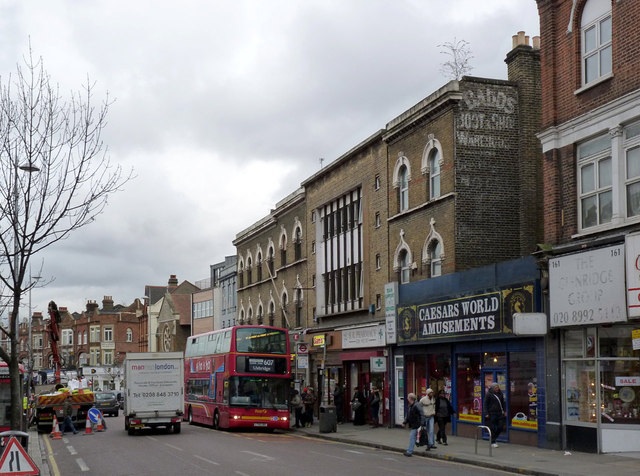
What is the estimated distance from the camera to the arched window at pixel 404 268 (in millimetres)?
33281

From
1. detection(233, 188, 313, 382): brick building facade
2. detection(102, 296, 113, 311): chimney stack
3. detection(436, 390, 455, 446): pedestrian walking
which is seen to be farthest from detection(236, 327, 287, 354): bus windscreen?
detection(102, 296, 113, 311): chimney stack

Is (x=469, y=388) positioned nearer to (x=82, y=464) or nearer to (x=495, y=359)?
(x=495, y=359)

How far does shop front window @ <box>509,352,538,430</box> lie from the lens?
24.2 meters

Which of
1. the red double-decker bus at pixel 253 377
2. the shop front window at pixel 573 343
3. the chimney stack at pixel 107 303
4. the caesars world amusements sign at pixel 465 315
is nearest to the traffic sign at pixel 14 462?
the shop front window at pixel 573 343

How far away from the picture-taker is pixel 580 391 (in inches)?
870

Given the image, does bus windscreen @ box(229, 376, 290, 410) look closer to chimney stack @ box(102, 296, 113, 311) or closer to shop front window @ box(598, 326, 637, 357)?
shop front window @ box(598, 326, 637, 357)

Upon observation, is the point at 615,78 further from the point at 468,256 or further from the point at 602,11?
the point at 468,256

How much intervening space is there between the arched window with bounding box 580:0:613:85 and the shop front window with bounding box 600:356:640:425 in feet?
23.2

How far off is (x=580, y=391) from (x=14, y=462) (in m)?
14.4

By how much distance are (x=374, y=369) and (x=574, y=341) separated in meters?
12.6

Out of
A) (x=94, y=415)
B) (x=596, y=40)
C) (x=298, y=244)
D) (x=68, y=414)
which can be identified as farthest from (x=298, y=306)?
(x=596, y=40)

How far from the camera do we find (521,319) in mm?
22500

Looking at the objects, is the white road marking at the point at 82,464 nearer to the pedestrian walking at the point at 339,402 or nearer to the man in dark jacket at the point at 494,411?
the man in dark jacket at the point at 494,411

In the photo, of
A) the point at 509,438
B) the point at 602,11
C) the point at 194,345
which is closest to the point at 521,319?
the point at 509,438
